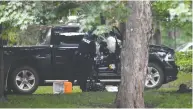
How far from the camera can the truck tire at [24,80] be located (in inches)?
390

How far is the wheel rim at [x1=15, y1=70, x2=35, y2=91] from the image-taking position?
32.6 feet

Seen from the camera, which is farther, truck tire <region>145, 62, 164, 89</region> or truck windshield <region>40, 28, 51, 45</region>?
truck tire <region>145, 62, 164, 89</region>

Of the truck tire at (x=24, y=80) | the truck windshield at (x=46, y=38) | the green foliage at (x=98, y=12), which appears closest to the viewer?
the green foliage at (x=98, y=12)

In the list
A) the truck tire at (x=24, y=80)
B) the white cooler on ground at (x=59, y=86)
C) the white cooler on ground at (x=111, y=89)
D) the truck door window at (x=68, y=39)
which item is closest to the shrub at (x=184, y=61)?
the white cooler on ground at (x=111, y=89)

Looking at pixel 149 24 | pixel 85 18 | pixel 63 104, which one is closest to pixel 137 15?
pixel 149 24

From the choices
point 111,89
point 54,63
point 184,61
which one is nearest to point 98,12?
point 54,63

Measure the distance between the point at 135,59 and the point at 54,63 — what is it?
3218mm

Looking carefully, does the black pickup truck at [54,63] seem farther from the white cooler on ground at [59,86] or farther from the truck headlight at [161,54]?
the white cooler on ground at [59,86]

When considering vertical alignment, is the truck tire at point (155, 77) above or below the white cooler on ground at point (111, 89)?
above

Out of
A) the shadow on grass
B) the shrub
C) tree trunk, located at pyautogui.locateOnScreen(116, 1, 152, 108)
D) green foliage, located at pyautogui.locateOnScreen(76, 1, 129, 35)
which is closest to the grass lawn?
the shadow on grass

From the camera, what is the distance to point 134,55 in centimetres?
749

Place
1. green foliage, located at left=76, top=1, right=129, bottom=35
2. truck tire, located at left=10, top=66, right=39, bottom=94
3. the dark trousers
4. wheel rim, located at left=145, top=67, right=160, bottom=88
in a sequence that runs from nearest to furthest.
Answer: green foliage, located at left=76, top=1, right=129, bottom=35 → truck tire, located at left=10, top=66, right=39, bottom=94 → the dark trousers → wheel rim, located at left=145, top=67, right=160, bottom=88

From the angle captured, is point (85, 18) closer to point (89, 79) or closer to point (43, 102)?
point (43, 102)

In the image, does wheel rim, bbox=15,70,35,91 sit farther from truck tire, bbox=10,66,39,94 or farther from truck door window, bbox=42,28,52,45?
truck door window, bbox=42,28,52,45
